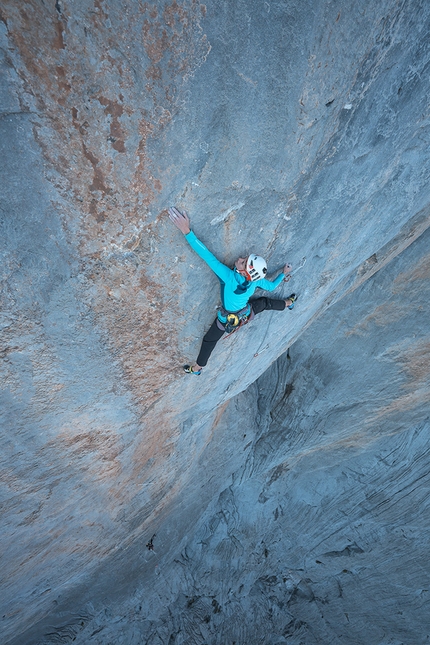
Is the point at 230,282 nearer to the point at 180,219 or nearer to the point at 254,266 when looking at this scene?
the point at 254,266

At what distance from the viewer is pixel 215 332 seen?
3742mm

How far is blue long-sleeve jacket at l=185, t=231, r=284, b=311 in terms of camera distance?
2947 millimetres

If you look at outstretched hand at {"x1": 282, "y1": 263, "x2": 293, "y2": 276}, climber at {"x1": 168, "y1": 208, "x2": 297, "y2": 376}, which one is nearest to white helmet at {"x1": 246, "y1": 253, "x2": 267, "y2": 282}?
climber at {"x1": 168, "y1": 208, "x2": 297, "y2": 376}

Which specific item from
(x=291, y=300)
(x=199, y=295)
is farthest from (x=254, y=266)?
(x=291, y=300)

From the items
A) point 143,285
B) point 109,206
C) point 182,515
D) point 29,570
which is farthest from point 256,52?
point 182,515

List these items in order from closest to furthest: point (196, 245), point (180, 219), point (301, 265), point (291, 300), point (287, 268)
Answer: point (180, 219) < point (196, 245) < point (287, 268) < point (301, 265) < point (291, 300)

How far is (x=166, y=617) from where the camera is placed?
25.0 ft

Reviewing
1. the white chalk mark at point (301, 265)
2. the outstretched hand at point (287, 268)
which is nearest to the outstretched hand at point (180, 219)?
the outstretched hand at point (287, 268)

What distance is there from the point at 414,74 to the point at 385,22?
1.78 ft

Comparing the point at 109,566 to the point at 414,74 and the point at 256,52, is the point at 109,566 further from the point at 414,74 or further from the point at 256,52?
the point at 414,74

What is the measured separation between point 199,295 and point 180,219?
34.2 inches

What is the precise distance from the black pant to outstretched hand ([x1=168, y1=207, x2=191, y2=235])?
1.13 metres

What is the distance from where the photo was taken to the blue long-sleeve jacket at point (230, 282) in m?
2.95

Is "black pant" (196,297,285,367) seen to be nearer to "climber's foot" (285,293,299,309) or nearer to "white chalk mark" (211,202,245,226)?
"climber's foot" (285,293,299,309)
